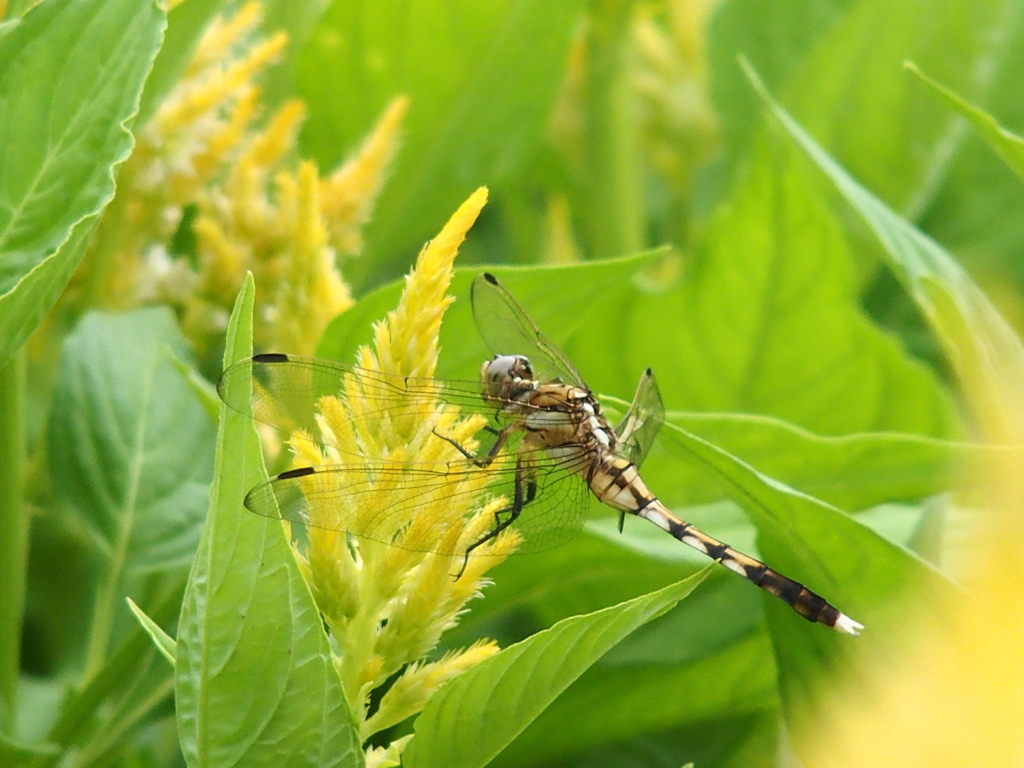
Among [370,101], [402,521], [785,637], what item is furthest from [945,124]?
[402,521]

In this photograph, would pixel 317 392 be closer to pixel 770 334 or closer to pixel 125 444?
pixel 125 444

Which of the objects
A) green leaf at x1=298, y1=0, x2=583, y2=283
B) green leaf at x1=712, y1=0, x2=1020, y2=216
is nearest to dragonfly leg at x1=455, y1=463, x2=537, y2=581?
green leaf at x1=298, y1=0, x2=583, y2=283

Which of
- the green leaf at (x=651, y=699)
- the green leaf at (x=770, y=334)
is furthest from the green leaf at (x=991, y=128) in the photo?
the green leaf at (x=651, y=699)

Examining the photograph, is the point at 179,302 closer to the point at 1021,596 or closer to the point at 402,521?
the point at 402,521

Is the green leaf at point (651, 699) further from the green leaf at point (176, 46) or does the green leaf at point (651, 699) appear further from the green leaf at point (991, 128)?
the green leaf at point (176, 46)

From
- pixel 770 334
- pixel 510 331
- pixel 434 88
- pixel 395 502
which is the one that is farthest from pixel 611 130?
pixel 395 502

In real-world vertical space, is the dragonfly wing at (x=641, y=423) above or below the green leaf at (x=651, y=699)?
above
